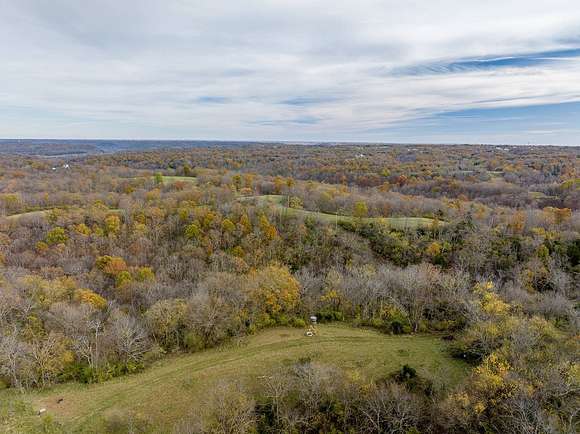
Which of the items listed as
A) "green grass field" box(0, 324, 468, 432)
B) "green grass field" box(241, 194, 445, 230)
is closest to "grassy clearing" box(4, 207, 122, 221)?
"green grass field" box(241, 194, 445, 230)

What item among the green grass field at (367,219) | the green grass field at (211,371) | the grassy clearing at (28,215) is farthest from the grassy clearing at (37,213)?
the green grass field at (211,371)

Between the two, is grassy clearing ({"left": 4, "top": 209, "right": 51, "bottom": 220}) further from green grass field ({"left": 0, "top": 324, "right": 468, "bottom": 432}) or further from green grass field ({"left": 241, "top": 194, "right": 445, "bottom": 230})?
green grass field ({"left": 0, "top": 324, "right": 468, "bottom": 432})

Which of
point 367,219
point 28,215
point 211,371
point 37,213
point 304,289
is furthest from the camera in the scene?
point 37,213

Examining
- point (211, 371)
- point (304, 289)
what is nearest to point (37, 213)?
point (304, 289)

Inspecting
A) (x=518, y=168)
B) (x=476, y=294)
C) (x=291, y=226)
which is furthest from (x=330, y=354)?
(x=518, y=168)

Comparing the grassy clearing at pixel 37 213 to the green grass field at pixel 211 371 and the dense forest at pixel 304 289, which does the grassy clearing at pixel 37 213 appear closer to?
the dense forest at pixel 304 289

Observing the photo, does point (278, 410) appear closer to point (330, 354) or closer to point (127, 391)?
point (330, 354)

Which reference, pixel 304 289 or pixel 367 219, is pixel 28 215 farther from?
pixel 367 219
